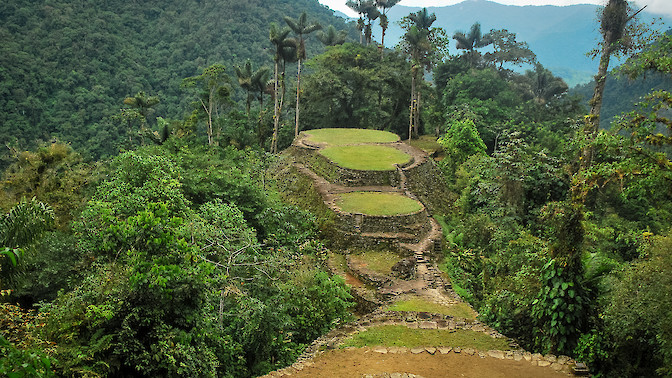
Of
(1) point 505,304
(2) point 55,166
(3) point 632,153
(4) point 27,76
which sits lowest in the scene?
(1) point 505,304

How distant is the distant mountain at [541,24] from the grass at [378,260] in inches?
4881

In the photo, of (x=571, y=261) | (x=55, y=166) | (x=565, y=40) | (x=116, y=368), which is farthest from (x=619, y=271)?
(x=565, y=40)

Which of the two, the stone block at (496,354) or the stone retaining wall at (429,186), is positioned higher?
the stone retaining wall at (429,186)

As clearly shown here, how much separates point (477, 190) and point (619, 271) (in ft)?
34.6

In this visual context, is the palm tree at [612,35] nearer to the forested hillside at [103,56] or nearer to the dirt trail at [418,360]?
the dirt trail at [418,360]

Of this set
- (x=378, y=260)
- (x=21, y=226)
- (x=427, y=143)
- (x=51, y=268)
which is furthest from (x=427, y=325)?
(x=427, y=143)

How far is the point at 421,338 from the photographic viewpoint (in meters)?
8.55

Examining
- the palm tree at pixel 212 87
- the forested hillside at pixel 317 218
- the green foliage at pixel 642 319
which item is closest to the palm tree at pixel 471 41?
the forested hillside at pixel 317 218

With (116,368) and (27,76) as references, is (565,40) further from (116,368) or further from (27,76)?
(116,368)

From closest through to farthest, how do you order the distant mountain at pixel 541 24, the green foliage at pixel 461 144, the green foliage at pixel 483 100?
the green foliage at pixel 461 144 < the green foliage at pixel 483 100 < the distant mountain at pixel 541 24

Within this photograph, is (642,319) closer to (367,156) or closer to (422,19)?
(367,156)

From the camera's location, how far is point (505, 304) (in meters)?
9.09

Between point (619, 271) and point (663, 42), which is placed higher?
point (663, 42)

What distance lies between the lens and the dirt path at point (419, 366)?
680 centimetres
